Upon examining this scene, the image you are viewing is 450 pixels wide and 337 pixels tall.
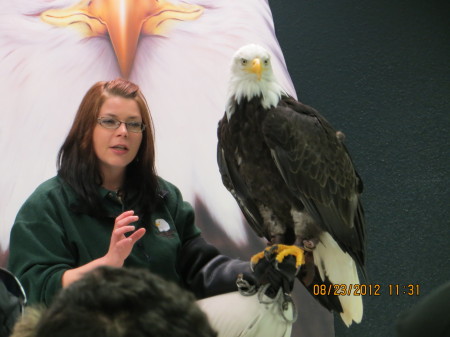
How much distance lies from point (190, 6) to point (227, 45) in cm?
22

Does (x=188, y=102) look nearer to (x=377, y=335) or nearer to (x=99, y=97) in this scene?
Result: (x=99, y=97)

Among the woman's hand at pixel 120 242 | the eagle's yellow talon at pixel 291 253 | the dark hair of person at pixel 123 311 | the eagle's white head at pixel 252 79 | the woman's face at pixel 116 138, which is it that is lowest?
the eagle's yellow talon at pixel 291 253

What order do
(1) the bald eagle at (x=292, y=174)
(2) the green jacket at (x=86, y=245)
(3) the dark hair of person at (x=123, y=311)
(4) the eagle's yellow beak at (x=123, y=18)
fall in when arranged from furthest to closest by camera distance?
(4) the eagle's yellow beak at (x=123, y=18)
(1) the bald eagle at (x=292, y=174)
(2) the green jacket at (x=86, y=245)
(3) the dark hair of person at (x=123, y=311)

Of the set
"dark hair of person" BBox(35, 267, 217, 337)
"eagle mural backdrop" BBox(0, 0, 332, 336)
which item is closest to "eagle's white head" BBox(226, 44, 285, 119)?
"eagle mural backdrop" BBox(0, 0, 332, 336)

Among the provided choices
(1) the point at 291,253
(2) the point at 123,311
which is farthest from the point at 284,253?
(2) the point at 123,311

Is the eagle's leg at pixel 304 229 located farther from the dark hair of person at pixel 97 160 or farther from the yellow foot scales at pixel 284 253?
the dark hair of person at pixel 97 160

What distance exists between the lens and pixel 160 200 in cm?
173

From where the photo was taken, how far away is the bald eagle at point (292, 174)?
1.65 meters

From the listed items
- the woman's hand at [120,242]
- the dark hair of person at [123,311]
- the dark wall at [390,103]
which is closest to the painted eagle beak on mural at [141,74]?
the dark wall at [390,103]

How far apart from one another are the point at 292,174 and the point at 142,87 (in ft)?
3.32

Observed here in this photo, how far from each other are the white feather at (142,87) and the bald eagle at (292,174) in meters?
0.63

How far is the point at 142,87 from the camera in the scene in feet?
8.05

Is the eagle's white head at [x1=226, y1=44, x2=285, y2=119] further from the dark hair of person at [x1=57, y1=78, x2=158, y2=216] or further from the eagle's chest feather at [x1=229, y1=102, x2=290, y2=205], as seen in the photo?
the dark hair of person at [x1=57, y1=78, x2=158, y2=216]

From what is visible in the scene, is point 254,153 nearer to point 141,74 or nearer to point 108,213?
point 108,213
